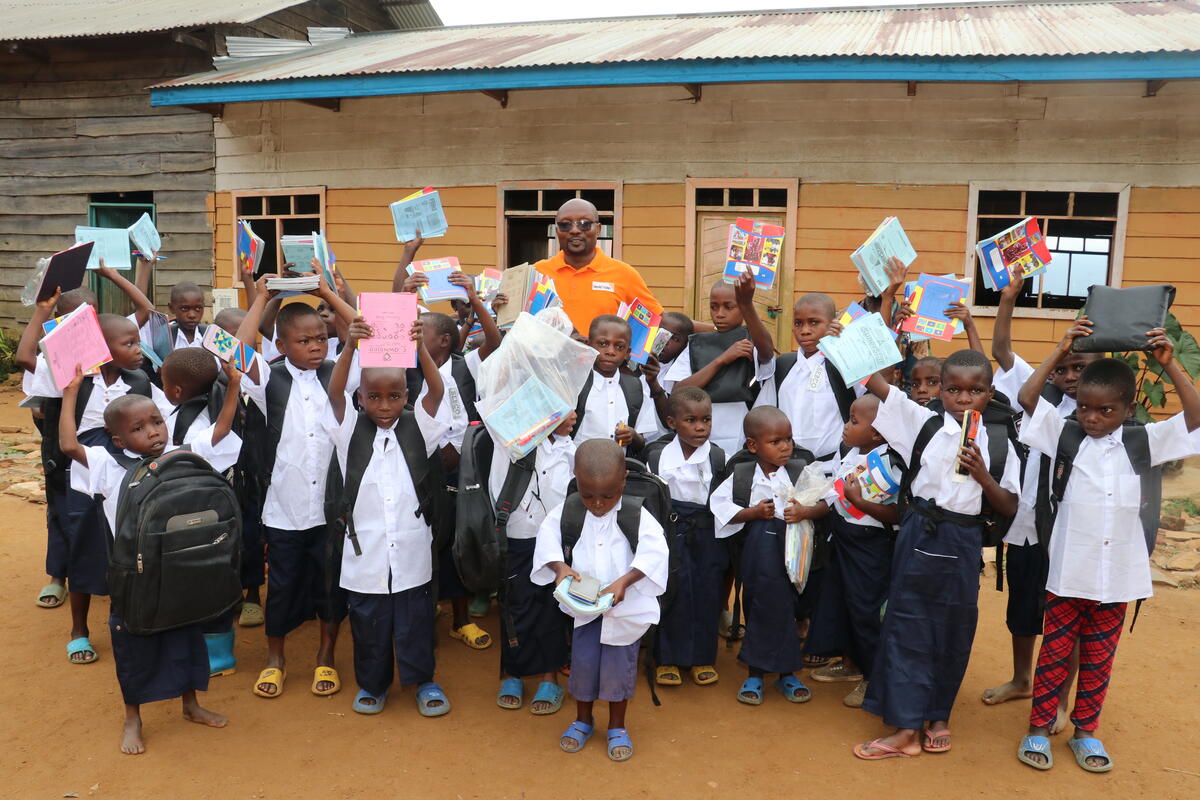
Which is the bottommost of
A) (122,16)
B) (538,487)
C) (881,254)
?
(538,487)

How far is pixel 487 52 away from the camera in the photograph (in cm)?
884

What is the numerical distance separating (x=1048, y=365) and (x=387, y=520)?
8.33 ft

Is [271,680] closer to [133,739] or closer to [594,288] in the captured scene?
[133,739]

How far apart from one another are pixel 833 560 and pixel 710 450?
723mm

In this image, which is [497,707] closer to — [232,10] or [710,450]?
[710,450]

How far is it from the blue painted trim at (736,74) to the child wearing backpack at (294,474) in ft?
14.9

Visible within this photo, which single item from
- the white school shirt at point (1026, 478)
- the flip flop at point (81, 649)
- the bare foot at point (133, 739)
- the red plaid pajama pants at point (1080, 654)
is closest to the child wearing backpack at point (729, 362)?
the white school shirt at point (1026, 478)

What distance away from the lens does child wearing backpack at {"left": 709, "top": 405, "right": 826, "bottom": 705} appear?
3.61 meters

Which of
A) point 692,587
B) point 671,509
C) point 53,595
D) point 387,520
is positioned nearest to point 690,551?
point 692,587

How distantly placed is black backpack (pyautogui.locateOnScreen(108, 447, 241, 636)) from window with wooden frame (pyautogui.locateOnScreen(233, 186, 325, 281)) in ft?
21.6

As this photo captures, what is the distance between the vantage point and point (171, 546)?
3.11 metres

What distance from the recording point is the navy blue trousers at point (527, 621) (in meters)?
3.60

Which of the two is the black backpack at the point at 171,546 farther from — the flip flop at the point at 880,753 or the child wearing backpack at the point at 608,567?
the flip flop at the point at 880,753

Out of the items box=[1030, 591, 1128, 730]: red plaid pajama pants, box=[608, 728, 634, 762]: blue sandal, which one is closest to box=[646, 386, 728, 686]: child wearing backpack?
box=[608, 728, 634, 762]: blue sandal
